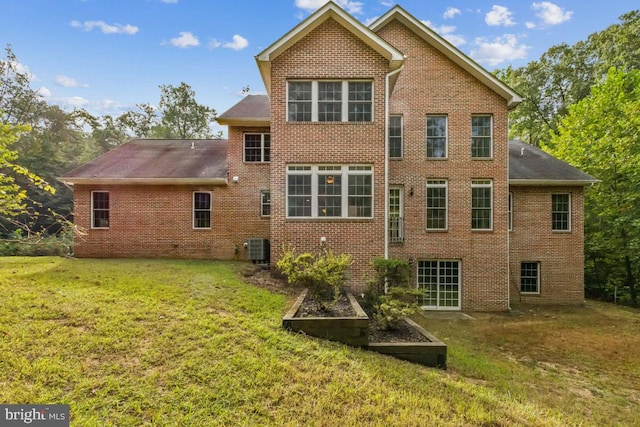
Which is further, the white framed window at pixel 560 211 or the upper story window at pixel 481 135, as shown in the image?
the white framed window at pixel 560 211

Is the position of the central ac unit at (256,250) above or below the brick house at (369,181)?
below

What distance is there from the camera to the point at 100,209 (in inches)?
484

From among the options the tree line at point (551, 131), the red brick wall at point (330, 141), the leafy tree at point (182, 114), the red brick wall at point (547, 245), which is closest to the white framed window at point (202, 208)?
the tree line at point (551, 131)

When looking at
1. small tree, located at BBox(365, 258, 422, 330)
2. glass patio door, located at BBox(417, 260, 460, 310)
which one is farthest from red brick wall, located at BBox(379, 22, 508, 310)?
small tree, located at BBox(365, 258, 422, 330)

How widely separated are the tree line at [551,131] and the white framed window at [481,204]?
25.5 ft

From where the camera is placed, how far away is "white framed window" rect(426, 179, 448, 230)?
11.1 meters

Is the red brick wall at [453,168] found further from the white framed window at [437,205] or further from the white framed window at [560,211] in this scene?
the white framed window at [560,211]

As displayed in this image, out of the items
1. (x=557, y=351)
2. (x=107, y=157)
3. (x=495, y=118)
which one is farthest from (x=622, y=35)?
(x=107, y=157)

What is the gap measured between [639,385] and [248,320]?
7.76m

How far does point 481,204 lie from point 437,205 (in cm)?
169

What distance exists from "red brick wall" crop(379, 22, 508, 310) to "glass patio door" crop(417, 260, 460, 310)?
298mm

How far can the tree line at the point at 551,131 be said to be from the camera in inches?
515

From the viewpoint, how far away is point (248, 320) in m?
5.51

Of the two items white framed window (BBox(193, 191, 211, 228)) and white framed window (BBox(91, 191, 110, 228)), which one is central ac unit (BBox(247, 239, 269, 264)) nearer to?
white framed window (BBox(193, 191, 211, 228))
